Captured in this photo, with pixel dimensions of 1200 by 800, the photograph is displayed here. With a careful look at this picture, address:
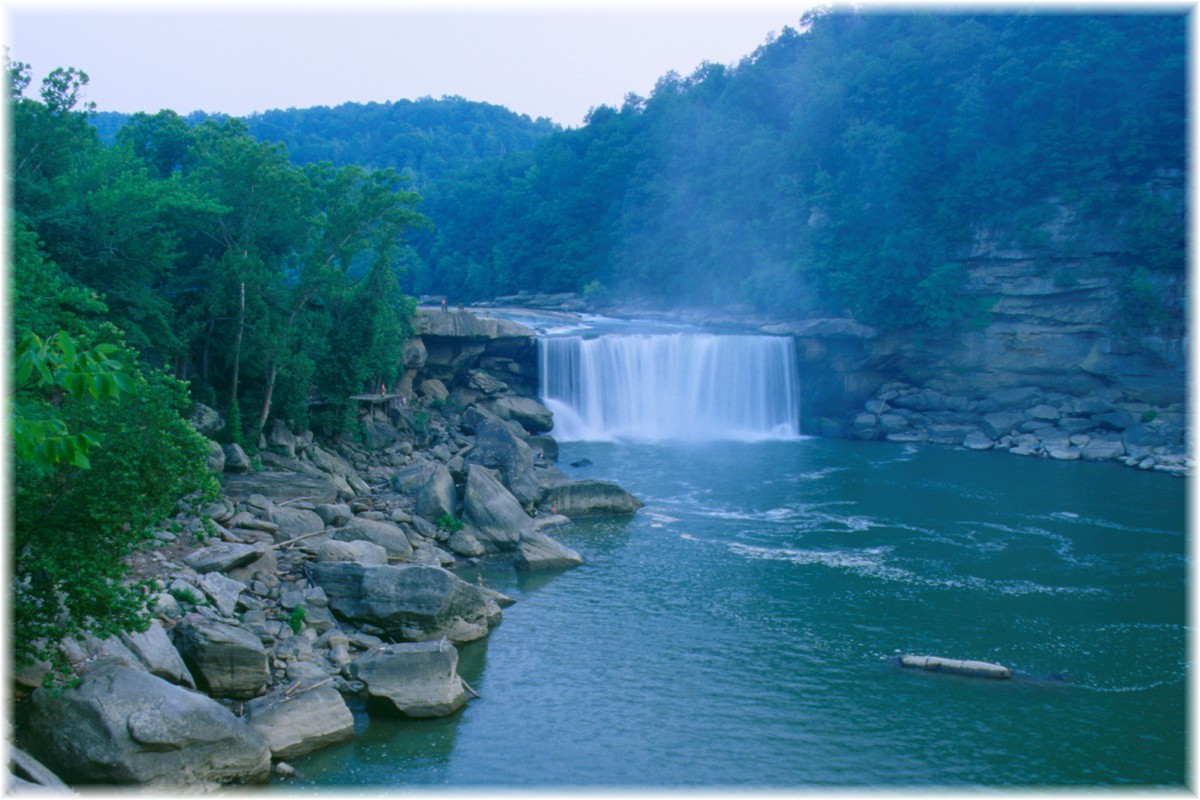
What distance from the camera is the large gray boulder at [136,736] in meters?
9.30

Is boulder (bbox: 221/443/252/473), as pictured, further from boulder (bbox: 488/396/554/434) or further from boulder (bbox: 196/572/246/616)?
boulder (bbox: 488/396/554/434)

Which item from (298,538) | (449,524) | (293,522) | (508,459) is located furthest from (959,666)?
(508,459)

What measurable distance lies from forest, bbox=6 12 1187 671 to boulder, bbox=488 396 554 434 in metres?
4.51

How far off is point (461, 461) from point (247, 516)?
341 inches

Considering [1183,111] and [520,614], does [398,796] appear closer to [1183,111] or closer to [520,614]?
[520,614]

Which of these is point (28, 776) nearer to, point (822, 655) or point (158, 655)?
point (158, 655)

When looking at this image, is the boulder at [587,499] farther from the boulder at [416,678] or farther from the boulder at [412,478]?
the boulder at [416,678]

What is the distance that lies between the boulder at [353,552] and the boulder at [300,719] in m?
4.14

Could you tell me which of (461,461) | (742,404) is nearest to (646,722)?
(461,461)

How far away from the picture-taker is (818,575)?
18.5 m

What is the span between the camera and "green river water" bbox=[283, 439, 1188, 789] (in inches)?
437

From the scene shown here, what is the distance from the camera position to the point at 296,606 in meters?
13.9

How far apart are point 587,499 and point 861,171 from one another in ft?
88.3

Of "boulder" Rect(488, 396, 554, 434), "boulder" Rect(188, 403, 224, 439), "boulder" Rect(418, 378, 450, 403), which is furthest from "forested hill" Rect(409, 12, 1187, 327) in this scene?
"boulder" Rect(188, 403, 224, 439)
